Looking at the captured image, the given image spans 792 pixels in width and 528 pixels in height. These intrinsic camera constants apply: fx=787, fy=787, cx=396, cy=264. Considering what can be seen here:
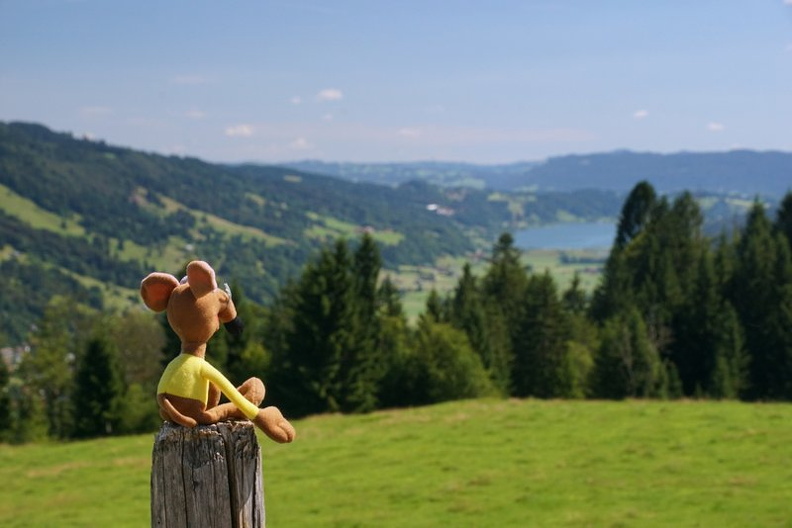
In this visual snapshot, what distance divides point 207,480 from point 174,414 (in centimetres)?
39

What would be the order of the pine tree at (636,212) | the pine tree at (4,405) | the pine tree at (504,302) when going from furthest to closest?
1. the pine tree at (636,212)
2. the pine tree at (504,302)
3. the pine tree at (4,405)

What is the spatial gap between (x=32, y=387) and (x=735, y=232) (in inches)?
2440

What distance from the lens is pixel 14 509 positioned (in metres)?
23.2

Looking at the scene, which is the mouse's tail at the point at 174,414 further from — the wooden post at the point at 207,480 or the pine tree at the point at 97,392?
Answer: the pine tree at the point at 97,392

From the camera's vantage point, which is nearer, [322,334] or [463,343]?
[322,334]

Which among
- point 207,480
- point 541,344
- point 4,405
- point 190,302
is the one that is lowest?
point 4,405

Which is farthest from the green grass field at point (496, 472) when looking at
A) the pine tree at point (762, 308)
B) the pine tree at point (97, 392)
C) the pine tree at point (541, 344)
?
the pine tree at point (541, 344)

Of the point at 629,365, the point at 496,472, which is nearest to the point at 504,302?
the point at 629,365

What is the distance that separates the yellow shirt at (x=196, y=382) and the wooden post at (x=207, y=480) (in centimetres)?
22

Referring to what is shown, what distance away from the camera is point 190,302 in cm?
376

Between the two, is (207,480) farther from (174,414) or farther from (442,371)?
(442,371)

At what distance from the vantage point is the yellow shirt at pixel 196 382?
3.68 meters

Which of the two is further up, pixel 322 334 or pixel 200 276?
pixel 200 276

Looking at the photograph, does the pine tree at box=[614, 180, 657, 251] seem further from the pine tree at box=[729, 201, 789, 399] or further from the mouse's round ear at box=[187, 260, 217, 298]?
the mouse's round ear at box=[187, 260, 217, 298]
